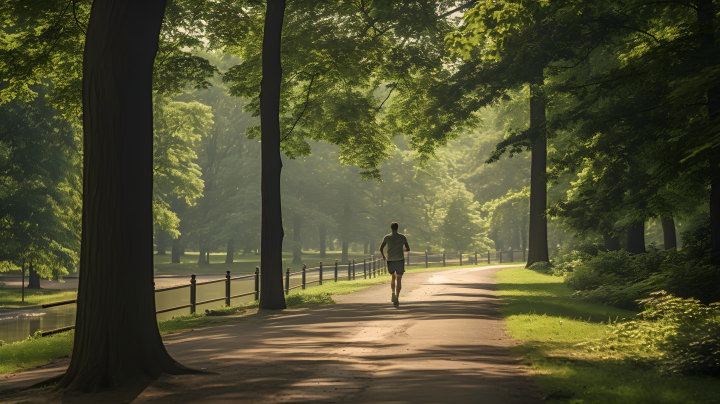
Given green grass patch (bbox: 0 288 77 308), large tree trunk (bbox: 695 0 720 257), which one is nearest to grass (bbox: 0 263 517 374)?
large tree trunk (bbox: 695 0 720 257)

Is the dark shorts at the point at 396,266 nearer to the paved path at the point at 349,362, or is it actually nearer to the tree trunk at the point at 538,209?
the paved path at the point at 349,362

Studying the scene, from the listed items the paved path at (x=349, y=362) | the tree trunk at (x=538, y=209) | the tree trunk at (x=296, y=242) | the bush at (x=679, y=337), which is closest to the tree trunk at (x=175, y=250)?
the tree trunk at (x=296, y=242)

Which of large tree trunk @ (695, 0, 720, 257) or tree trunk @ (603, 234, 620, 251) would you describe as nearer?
large tree trunk @ (695, 0, 720, 257)

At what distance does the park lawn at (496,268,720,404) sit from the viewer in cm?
631

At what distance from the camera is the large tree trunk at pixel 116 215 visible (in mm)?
Result: 7203

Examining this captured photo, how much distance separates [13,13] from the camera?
55.9 ft

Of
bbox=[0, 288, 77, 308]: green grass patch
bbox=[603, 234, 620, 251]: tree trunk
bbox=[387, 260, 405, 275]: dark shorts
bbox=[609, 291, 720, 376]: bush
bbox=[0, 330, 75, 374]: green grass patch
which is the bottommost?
bbox=[0, 288, 77, 308]: green grass patch

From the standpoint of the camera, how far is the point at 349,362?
27.5 feet

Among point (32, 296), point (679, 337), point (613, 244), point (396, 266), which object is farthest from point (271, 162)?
point (613, 244)

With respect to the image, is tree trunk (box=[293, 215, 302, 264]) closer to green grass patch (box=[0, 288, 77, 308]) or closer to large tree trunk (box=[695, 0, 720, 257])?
green grass patch (box=[0, 288, 77, 308])

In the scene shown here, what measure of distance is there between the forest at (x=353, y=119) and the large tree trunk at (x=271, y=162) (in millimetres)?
56

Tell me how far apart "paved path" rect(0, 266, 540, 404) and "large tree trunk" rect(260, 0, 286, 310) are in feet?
9.76

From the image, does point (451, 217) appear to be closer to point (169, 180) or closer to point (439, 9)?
point (169, 180)

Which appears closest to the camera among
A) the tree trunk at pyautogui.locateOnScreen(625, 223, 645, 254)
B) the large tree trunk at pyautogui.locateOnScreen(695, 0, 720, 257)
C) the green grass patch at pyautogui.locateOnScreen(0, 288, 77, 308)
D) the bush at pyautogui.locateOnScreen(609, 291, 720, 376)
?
the bush at pyautogui.locateOnScreen(609, 291, 720, 376)
